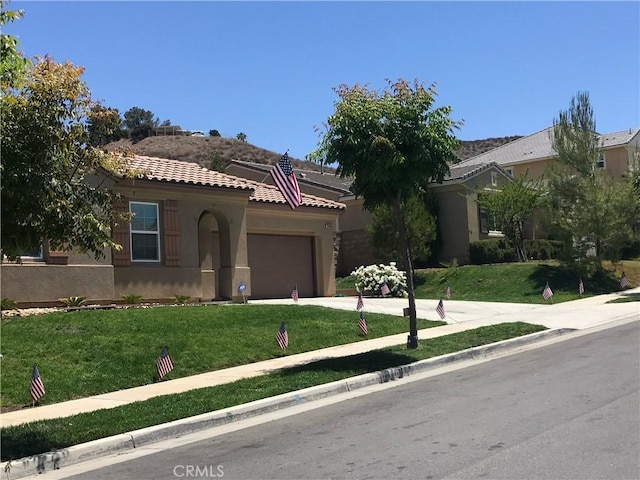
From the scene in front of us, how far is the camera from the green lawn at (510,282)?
1017 inches

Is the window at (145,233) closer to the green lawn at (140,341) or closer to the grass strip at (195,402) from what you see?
the green lawn at (140,341)

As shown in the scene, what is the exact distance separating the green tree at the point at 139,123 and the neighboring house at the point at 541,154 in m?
51.9

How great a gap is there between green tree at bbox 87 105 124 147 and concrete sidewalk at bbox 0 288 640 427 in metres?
3.80

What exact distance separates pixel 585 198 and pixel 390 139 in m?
18.3

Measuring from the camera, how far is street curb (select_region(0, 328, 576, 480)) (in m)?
7.04

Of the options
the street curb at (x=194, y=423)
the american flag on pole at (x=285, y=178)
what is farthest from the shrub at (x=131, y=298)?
the street curb at (x=194, y=423)

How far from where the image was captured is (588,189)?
27750 mm

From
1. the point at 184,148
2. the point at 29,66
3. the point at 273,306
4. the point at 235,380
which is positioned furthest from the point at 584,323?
the point at 184,148

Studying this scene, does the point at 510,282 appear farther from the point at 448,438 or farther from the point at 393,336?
the point at 448,438

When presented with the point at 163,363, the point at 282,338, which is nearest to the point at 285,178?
the point at 282,338

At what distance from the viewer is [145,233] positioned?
19031 mm

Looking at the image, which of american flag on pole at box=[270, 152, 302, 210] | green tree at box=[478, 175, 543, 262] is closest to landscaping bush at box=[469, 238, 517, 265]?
green tree at box=[478, 175, 543, 262]

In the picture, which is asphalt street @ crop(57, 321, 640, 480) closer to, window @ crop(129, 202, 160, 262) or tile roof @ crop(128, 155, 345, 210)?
window @ crop(129, 202, 160, 262)

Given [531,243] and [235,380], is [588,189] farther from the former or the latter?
[235,380]
